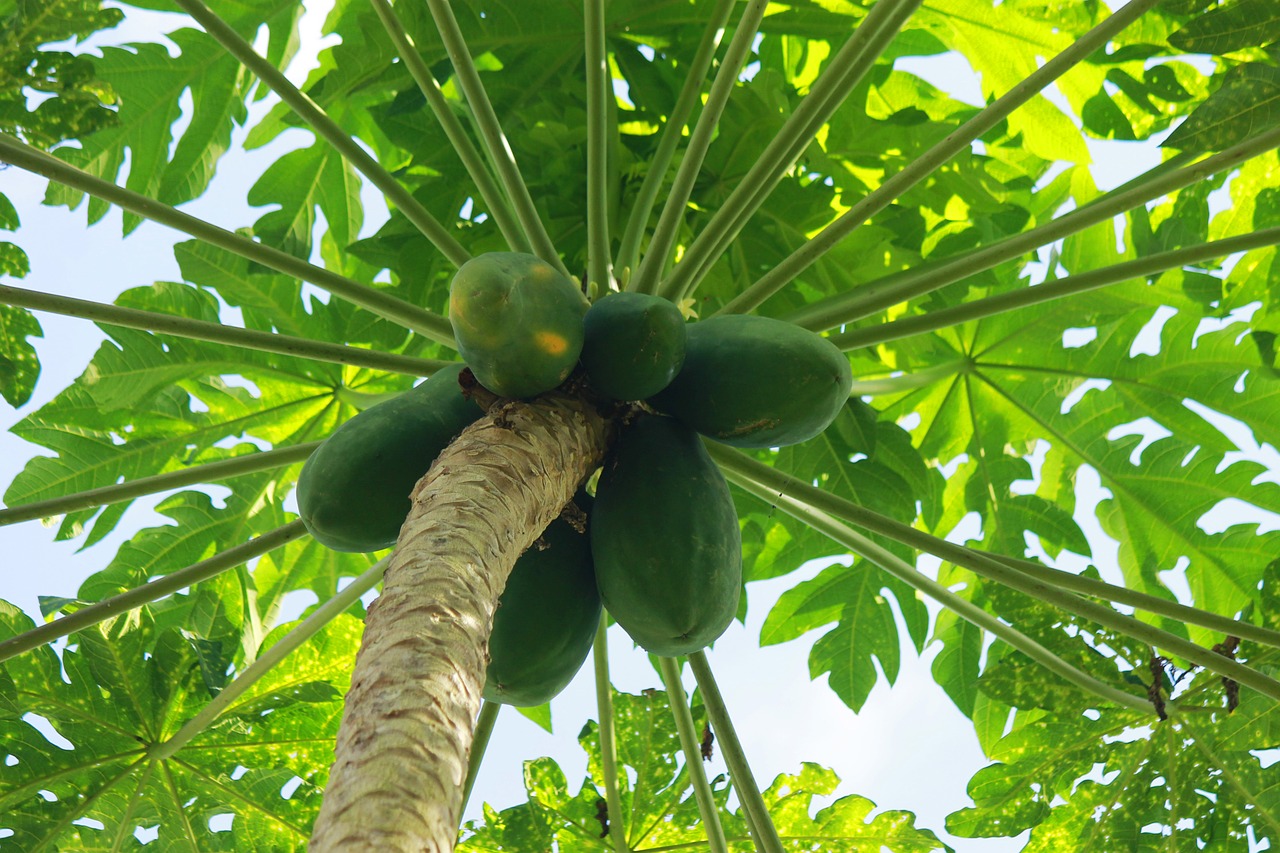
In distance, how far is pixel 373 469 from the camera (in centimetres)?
196

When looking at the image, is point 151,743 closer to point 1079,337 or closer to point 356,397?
point 356,397

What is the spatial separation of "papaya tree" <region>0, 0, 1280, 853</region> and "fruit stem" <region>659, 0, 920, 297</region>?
15mm

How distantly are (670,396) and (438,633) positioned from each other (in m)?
1.04

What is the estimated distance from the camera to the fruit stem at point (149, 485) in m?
2.18

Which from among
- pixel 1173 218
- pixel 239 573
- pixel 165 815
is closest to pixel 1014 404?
pixel 1173 218

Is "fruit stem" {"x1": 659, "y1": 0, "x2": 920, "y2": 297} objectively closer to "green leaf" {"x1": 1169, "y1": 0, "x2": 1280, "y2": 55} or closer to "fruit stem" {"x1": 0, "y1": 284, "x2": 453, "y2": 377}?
"green leaf" {"x1": 1169, "y1": 0, "x2": 1280, "y2": 55}

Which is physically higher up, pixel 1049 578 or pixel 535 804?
pixel 535 804

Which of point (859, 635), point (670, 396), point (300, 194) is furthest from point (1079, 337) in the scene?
→ point (300, 194)

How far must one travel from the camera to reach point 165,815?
3008 mm

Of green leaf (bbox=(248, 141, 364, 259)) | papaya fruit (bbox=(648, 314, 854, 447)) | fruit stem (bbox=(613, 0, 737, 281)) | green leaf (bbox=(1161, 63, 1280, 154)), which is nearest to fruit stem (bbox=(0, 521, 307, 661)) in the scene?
papaya fruit (bbox=(648, 314, 854, 447))

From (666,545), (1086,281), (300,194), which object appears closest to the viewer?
(666,545)

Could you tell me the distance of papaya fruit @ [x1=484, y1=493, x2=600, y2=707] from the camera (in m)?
2.06

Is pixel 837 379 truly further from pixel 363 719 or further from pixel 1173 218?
pixel 1173 218

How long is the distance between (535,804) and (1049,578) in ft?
5.50
